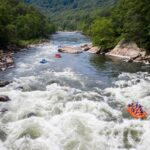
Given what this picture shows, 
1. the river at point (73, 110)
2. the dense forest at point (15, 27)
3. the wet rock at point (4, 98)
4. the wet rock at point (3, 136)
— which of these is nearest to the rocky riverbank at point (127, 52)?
the river at point (73, 110)

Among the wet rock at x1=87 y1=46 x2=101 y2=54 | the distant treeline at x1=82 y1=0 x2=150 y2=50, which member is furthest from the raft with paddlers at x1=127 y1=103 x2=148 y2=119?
the wet rock at x1=87 y1=46 x2=101 y2=54

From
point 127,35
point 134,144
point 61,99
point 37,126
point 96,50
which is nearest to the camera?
point 134,144

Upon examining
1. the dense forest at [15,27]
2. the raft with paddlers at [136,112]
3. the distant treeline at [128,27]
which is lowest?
the dense forest at [15,27]

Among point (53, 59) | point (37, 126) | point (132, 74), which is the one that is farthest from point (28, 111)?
point (53, 59)

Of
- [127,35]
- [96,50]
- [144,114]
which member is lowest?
[96,50]

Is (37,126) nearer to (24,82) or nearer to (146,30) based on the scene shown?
(24,82)

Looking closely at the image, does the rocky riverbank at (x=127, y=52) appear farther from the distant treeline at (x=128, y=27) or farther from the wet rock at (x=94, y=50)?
the distant treeline at (x=128, y=27)

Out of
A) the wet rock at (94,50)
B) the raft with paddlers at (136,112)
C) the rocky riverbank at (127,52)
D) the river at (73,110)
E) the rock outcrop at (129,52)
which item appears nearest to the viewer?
the river at (73,110)

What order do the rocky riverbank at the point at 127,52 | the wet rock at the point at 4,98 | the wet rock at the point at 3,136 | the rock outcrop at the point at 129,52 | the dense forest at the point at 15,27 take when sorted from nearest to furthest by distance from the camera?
the wet rock at the point at 3,136
the wet rock at the point at 4,98
the rocky riverbank at the point at 127,52
the rock outcrop at the point at 129,52
the dense forest at the point at 15,27
